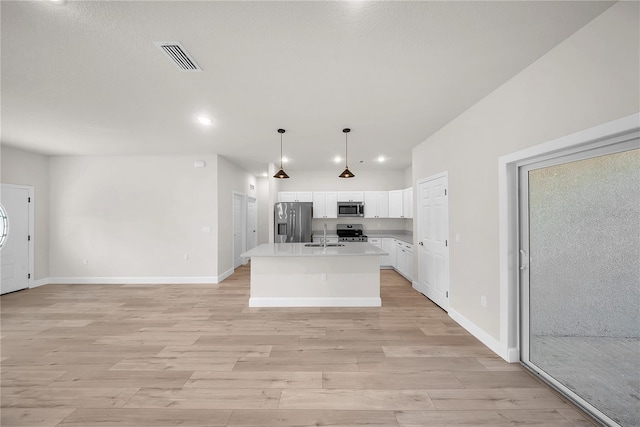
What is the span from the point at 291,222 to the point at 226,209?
153 cm

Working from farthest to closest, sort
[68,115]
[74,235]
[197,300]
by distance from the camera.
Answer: [74,235] → [197,300] → [68,115]

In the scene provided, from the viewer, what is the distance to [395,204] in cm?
709

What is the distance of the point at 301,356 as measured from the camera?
2.74 meters

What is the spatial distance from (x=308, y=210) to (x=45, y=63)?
4.90m

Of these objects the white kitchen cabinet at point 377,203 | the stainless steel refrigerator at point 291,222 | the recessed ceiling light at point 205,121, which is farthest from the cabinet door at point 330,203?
the recessed ceiling light at point 205,121

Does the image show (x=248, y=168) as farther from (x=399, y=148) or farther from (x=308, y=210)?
(x=399, y=148)

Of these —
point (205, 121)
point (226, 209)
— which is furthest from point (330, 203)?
point (205, 121)

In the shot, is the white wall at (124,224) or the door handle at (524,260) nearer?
the door handle at (524,260)

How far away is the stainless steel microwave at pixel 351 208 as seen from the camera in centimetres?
717

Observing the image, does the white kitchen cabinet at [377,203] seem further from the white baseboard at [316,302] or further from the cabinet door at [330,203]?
the white baseboard at [316,302]

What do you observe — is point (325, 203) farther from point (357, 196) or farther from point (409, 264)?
point (409, 264)

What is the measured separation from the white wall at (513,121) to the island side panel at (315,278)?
125cm

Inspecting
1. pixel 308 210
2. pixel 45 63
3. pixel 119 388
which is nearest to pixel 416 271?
pixel 308 210

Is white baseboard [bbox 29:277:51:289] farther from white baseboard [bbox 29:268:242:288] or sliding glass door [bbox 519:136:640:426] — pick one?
sliding glass door [bbox 519:136:640:426]
